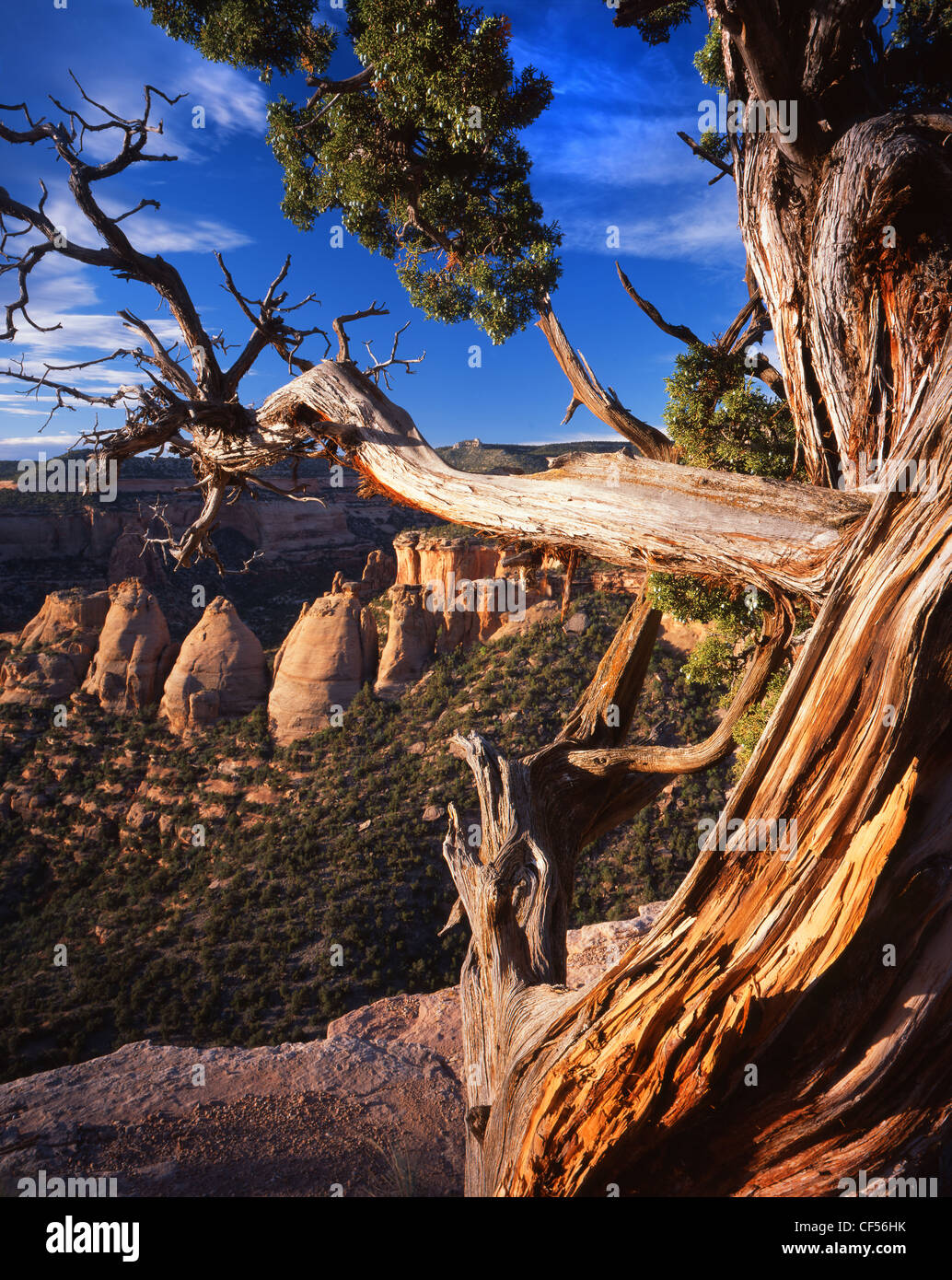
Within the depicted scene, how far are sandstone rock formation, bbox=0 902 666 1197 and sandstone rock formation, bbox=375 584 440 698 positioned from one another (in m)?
24.2

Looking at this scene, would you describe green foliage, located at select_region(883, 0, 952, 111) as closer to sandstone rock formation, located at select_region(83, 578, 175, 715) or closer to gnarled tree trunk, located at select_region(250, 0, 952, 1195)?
gnarled tree trunk, located at select_region(250, 0, 952, 1195)

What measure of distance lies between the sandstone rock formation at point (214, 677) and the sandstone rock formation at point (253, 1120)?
2427cm

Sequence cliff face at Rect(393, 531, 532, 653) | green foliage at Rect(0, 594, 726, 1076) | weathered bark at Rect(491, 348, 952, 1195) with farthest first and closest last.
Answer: cliff face at Rect(393, 531, 532, 653) → green foliage at Rect(0, 594, 726, 1076) → weathered bark at Rect(491, 348, 952, 1195)

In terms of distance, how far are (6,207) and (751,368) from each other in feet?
19.7

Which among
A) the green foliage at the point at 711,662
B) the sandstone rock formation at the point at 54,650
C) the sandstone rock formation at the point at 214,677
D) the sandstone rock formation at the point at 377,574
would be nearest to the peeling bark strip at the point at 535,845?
the green foliage at the point at 711,662

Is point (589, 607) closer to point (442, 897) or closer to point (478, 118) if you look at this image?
point (442, 897)

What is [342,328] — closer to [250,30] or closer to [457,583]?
[250,30]

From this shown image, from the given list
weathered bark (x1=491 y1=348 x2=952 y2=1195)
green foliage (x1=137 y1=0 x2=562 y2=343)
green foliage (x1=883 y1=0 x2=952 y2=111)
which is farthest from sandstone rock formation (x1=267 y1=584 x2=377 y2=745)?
weathered bark (x1=491 y1=348 x2=952 y2=1195)

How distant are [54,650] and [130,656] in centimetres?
399

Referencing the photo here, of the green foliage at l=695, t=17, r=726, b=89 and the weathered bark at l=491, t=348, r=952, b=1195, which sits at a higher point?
the green foliage at l=695, t=17, r=726, b=89

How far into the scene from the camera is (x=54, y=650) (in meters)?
32.8

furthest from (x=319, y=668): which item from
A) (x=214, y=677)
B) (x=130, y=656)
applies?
(x=130, y=656)

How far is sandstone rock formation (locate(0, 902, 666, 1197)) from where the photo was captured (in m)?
5.70
